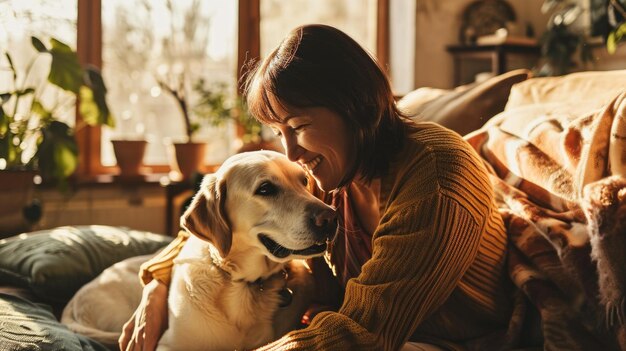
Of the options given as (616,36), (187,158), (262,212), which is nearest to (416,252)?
(262,212)

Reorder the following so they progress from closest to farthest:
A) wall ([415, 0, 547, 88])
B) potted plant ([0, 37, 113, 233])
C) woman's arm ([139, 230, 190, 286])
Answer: woman's arm ([139, 230, 190, 286]) → potted plant ([0, 37, 113, 233]) → wall ([415, 0, 547, 88])

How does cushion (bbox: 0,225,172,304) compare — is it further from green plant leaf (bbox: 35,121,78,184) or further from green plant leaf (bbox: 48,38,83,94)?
green plant leaf (bbox: 48,38,83,94)

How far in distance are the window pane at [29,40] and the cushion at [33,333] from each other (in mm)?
2175

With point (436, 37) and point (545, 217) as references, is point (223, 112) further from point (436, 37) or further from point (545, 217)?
point (545, 217)

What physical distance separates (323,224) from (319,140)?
0.21 metres

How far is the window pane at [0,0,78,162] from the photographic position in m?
3.73

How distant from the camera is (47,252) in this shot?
81.9 inches

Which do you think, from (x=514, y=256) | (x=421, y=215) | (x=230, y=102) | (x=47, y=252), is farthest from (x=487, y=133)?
(x=230, y=102)

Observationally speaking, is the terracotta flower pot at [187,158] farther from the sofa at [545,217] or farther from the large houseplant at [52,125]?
the sofa at [545,217]

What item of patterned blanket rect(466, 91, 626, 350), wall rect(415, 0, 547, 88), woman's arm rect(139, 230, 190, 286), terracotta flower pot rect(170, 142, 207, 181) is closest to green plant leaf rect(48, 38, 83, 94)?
terracotta flower pot rect(170, 142, 207, 181)

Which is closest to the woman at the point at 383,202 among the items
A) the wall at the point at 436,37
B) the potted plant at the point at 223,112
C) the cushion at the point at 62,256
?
the cushion at the point at 62,256

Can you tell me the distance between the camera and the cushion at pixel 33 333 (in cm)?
145

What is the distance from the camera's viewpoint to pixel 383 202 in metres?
1.30

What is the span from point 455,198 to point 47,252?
1446mm
